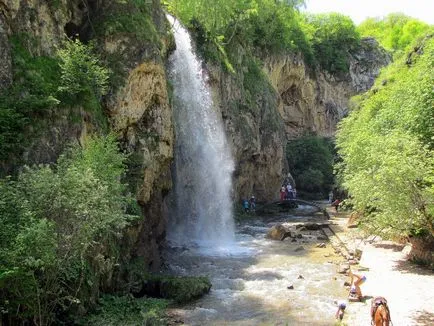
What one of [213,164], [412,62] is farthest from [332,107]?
[213,164]

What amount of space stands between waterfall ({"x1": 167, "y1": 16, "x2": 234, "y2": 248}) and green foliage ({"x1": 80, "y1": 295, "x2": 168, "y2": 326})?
1088 cm

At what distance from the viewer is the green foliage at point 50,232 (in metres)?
8.97

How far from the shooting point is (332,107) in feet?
199

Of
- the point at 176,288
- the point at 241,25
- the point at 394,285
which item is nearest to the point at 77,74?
the point at 176,288

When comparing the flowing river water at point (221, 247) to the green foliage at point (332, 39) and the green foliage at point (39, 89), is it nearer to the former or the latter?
the green foliage at point (39, 89)

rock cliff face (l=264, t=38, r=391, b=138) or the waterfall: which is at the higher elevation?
Result: rock cliff face (l=264, t=38, r=391, b=138)

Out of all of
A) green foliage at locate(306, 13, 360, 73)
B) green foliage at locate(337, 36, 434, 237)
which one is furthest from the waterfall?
green foliage at locate(306, 13, 360, 73)

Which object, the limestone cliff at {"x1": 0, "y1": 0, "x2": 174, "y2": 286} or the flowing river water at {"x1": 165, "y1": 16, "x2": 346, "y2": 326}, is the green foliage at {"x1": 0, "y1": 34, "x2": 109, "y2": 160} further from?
the flowing river water at {"x1": 165, "y1": 16, "x2": 346, "y2": 326}

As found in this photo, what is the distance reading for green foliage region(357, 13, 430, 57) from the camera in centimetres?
8231

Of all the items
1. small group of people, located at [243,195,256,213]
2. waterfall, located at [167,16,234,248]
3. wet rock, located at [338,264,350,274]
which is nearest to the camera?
wet rock, located at [338,264,350,274]

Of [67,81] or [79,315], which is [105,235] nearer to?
[79,315]

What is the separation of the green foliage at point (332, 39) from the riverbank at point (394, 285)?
42.0m

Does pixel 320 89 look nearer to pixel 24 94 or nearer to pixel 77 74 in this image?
pixel 77 74

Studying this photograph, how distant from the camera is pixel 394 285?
575 inches
